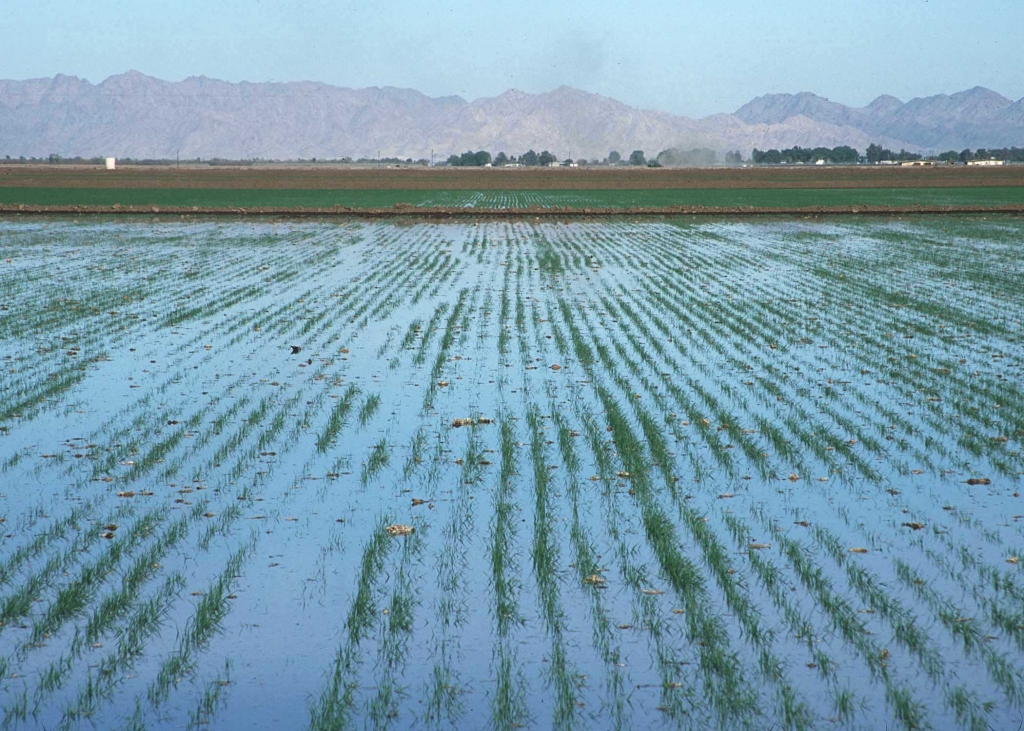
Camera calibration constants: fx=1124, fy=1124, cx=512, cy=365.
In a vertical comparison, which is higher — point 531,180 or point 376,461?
point 531,180

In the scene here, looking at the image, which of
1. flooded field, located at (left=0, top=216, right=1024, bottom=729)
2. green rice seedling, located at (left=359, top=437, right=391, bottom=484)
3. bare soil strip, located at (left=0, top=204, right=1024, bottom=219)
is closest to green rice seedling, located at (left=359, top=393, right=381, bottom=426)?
flooded field, located at (left=0, top=216, right=1024, bottom=729)

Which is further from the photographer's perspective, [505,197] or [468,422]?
[505,197]

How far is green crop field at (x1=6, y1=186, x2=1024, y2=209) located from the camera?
2285 inches

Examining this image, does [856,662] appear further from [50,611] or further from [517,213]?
[517,213]

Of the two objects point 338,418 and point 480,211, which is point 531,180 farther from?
point 338,418

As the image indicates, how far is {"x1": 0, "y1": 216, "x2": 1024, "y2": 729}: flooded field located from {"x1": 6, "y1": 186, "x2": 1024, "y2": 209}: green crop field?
40.7m

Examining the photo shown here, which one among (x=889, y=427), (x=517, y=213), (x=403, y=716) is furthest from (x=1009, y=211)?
(x=403, y=716)

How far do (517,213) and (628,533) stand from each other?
42427mm

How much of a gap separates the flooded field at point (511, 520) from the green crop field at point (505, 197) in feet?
133

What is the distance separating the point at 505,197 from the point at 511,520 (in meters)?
63.7

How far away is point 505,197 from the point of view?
70.6 meters

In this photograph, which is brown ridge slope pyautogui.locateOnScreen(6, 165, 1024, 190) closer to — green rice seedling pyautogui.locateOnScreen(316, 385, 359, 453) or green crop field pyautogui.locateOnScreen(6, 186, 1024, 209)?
green crop field pyautogui.locateOnScreen(6, 186, 1024, 209)

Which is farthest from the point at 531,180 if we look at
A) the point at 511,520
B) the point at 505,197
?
the point at 511,520

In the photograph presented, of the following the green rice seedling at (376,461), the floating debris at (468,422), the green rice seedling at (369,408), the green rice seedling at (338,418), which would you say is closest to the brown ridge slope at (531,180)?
the green rice seedling at (338,418)
